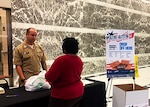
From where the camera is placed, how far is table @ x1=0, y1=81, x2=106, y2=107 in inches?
78.2

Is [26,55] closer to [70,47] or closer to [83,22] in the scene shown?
[70,47]

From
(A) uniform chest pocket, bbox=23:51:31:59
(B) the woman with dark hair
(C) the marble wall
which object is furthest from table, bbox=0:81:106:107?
(C) the marble wall

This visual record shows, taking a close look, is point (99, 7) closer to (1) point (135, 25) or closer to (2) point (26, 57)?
(1) point (135, 25)

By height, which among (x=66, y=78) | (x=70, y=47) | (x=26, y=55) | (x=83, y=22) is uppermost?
(x=83, y=22)

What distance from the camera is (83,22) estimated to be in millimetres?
Result: 6340

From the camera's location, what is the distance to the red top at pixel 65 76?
185 cm

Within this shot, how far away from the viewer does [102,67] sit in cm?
718

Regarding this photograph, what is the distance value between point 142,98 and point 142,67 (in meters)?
6.74

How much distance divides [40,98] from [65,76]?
0.44 meters

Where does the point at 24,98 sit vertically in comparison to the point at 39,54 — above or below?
below

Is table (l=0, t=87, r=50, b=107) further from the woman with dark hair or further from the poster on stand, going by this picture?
the poster on stand

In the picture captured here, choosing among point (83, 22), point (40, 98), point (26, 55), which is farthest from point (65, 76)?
point (83, 22)

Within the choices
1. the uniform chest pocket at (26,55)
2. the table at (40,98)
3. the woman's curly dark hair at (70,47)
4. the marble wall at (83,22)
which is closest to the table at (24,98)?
the table at (40,98)

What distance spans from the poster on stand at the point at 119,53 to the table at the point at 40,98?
0.61m
